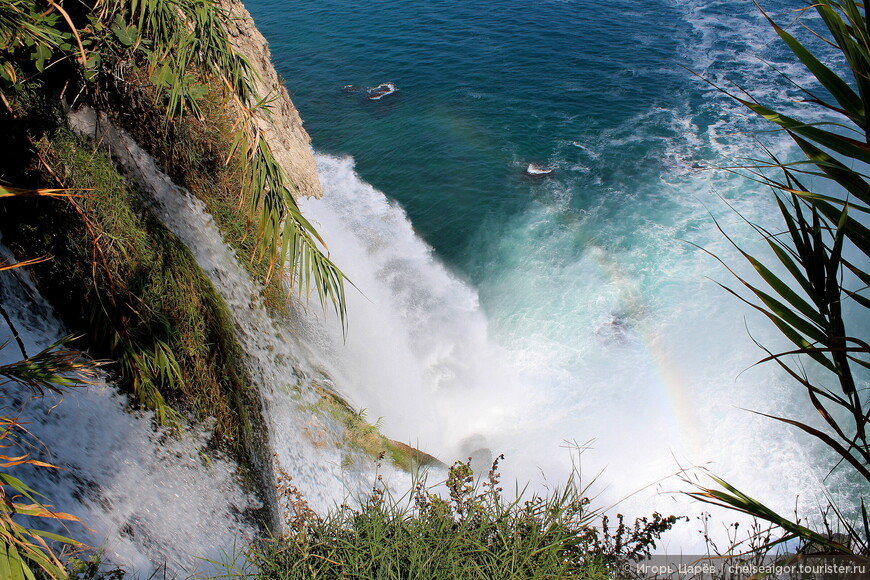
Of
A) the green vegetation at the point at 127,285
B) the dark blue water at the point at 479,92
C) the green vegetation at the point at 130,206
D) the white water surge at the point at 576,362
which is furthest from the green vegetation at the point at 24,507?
the dark blue water at the point at 479,92

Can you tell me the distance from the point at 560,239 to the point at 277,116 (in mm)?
7564

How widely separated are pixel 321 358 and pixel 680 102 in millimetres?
16434

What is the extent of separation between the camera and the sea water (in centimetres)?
1005

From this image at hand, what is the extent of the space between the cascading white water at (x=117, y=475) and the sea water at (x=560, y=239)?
3.02 m

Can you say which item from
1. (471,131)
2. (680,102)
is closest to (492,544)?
(471,131)

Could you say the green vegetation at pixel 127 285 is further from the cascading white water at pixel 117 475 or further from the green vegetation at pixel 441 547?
the green vegetation at pixel 441 547

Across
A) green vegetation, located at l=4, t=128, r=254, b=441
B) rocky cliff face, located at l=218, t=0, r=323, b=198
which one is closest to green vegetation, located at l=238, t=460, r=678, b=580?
green vegetation, located at l=4, t=128, r=254, b=441

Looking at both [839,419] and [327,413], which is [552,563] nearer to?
[327,413]

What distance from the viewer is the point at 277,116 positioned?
10484 millimetres

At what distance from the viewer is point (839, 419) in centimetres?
1020

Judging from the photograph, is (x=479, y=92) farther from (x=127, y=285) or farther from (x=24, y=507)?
(x=24, y=507)

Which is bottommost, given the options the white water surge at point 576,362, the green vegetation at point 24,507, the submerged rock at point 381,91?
the white water surge at point 576,362

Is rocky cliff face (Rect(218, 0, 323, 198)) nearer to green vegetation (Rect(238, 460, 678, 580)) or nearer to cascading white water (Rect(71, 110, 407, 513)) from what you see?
cascading white water (Rect(71, 110, 407, 513))

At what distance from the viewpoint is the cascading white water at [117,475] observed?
413 centimetres
